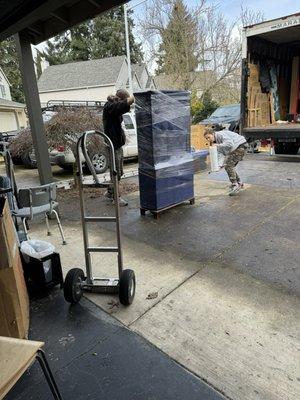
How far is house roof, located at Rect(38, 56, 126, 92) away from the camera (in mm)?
27147

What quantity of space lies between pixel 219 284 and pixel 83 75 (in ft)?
93.3

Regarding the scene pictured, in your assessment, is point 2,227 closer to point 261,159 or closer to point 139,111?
point 139,111

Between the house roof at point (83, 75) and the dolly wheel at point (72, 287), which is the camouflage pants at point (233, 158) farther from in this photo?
the house roof at point (83, 75)

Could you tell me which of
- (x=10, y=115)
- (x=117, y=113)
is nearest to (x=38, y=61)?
(x=10, y=115)

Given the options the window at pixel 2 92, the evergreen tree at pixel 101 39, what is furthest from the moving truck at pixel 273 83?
the window at pixel 2 92

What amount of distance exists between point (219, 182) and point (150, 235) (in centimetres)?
314

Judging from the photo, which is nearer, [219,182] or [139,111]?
[139,111]

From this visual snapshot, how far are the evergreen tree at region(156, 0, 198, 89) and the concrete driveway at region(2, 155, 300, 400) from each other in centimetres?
1847

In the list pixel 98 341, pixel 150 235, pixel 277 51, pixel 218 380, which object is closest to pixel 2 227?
pixel 98 341

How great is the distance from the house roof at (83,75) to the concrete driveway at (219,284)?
2386cm

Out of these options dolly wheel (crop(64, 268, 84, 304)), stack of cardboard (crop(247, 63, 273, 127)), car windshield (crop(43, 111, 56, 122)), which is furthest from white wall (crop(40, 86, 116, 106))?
dolly wheel (crop(64, 268, 84, 304))

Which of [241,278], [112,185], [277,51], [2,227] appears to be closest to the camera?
[2,227]

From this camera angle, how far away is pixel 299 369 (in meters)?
2.07

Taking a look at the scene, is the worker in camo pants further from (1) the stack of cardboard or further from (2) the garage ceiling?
(1) the stack of cardboard
